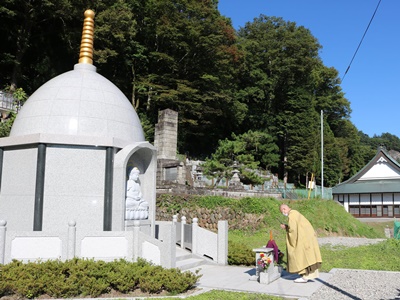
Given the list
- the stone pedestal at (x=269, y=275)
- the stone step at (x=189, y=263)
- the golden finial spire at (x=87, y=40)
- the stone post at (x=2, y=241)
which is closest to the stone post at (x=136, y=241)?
the stone step at (x=189, y=263)

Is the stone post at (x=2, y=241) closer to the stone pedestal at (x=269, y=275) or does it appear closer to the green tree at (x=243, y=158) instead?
the stone pedestal at (x=269, y=275)

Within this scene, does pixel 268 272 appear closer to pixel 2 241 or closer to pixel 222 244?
pixel 222 244

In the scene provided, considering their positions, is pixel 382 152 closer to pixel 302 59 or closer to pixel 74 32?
pixel 302 59

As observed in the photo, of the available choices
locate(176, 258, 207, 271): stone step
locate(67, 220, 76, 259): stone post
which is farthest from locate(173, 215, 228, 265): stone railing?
locate(67, 220, 76, 259): stone post

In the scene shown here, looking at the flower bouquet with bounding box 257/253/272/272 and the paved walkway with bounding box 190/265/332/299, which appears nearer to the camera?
the paved walkway with bounding box 190/265/332/299

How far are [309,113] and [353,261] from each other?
32832mm

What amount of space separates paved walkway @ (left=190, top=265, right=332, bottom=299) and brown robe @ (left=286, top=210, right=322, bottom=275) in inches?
15.6

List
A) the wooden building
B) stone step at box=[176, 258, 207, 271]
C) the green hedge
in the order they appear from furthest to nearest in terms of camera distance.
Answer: the wooden building, stone step at box=[176, 258, 207, 271], the green hedge

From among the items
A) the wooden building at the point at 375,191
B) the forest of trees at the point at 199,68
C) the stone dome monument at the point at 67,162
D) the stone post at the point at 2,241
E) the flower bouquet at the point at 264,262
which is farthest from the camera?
the wooden building at the point at 375,191

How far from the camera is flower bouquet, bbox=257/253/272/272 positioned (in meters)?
8.23

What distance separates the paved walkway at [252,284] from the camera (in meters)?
7.53

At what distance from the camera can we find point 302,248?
794 cm

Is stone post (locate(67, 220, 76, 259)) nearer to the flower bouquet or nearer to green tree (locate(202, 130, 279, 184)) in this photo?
the flower bouquet

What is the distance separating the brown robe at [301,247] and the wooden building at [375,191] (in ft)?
103
